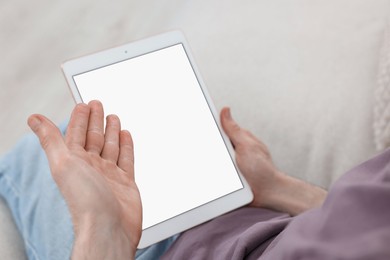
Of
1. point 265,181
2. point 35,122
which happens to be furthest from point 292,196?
point 35,122

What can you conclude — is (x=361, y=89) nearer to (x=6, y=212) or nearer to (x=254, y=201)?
(x=254, y=201)

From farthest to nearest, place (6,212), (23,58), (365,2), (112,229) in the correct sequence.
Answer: (23,58)
(365,2)
(6,212)
(112,229)

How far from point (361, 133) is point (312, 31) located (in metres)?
0.20

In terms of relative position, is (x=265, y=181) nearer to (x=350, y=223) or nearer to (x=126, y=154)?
(x=126, y=154)

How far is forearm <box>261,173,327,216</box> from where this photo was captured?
81 centimetres

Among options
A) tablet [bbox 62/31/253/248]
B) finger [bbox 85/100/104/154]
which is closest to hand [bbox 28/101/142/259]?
finger [bbox 85/100/104/154]

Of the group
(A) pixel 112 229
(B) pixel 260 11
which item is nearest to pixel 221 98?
(B) pixel 260 11

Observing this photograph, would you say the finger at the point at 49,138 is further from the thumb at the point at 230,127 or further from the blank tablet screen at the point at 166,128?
the thumb at the point at 230,127

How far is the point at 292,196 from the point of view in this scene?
32.1 inches

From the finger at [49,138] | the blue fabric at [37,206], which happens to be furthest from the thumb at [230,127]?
the finger at [49,138]

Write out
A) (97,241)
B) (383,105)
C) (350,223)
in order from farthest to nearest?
(383,105), (97,241), (350,223)

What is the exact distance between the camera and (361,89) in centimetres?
81

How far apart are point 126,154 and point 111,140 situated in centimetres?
2

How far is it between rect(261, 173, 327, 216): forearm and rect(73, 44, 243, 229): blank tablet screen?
0.07m
